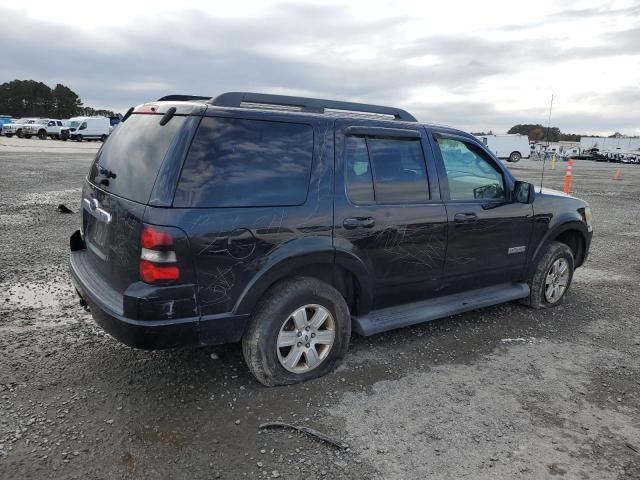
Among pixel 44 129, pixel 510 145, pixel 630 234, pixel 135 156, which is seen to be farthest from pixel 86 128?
pixel 135 156

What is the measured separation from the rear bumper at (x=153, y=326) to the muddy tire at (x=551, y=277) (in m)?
3.25

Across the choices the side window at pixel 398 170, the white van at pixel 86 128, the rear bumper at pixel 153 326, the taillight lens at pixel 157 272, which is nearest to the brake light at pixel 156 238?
the taillight lens at pixel 157 272

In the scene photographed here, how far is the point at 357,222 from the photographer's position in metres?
3.49

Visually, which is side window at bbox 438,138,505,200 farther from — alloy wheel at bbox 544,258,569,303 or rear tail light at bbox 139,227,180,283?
rear tail light at bbox 139,227,180,283

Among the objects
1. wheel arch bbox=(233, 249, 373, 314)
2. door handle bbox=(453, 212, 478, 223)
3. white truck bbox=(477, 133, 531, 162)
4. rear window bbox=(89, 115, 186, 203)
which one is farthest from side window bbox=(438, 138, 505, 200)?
white truck bbox=(477, 133, 531, 162)

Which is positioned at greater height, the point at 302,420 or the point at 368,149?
the point at 368,149

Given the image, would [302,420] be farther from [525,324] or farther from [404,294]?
[525,324]

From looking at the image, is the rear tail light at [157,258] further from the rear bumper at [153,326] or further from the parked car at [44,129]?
the parked car at [44,129]

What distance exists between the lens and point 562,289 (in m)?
5.28

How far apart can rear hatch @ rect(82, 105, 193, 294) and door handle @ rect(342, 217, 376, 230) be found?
1.23 m

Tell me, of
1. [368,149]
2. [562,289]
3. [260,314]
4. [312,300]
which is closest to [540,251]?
[562,289]

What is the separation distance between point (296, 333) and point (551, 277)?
10.1 ft

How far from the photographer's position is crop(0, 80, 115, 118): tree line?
100688mm

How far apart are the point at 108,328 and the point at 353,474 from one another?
5.51 ft
